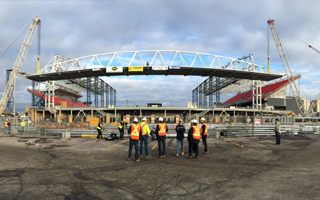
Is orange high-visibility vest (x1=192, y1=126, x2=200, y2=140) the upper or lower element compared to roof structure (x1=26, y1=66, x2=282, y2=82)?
lower

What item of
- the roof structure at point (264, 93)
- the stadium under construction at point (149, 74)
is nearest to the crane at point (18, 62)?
the stadium under construction at point (149, 74)

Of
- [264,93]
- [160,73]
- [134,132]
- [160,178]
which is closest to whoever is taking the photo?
[160,178]

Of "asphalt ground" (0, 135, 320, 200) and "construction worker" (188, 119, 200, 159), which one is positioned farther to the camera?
"construction worker" (188, 119, 200, 159)

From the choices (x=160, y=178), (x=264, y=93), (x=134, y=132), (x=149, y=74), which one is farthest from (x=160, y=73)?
(x=160, y=178)

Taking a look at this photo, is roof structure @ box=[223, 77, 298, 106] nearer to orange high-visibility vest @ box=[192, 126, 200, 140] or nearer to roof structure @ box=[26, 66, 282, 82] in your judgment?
roof structure @ box=[26, 66, 282, 82]

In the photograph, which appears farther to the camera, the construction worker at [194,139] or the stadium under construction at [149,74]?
the stadium under construction at [149,74]

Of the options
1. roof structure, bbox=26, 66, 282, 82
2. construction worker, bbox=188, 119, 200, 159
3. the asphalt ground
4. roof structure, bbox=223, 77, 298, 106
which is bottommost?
the asphalt ground

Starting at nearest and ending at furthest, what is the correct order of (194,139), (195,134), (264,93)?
(194,139) → (195,134) → (264,93)

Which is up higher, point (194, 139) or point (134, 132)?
point (134, 132)

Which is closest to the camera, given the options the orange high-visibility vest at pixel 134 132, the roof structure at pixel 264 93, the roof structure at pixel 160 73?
the orange high-visibility vest at pixel 134 132

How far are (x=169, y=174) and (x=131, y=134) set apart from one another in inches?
145

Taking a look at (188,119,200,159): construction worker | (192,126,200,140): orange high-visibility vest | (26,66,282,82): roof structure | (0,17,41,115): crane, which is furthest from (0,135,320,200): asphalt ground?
(0,17,41,115): crane

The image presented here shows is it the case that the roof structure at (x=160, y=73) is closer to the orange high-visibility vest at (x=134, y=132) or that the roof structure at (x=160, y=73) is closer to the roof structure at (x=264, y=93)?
the roof structure at (x=264, y=93)

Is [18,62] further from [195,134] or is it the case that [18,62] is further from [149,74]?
[195,134]
